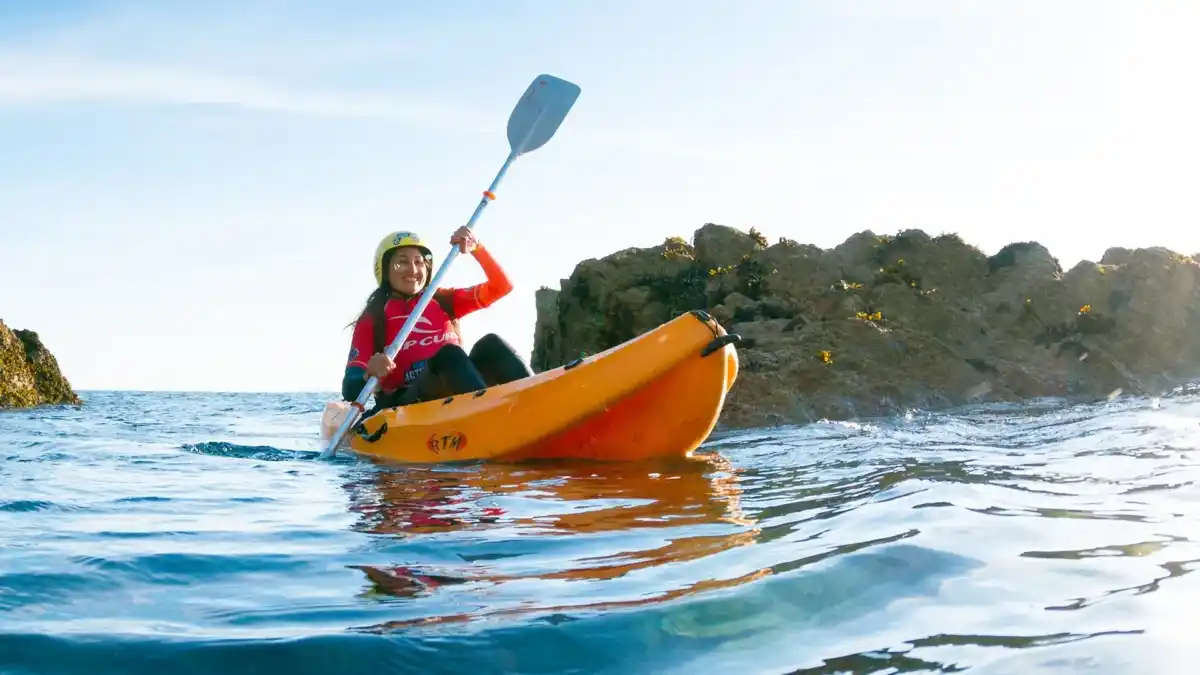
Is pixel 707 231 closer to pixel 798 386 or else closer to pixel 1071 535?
pixel 798 386

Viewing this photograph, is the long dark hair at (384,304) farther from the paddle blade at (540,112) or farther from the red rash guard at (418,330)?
the paddle blade at (540,112)

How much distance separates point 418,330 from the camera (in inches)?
286

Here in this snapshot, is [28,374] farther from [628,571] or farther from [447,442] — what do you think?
[628,571]

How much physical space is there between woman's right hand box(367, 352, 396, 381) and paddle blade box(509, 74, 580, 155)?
2865 mm

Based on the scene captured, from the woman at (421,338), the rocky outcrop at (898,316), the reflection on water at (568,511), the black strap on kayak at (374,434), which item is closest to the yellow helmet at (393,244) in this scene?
the woman at (421,338)

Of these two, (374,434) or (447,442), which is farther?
(374,434)

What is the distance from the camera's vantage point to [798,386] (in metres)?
9.67

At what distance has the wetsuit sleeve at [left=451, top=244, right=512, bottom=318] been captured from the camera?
757 cm

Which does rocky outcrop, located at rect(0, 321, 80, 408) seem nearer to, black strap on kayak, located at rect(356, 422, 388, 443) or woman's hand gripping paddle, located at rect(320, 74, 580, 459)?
woman's hand gripping paddle, located at rect(320, 74, 580, 459)

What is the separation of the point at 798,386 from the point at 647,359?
4.46 metres

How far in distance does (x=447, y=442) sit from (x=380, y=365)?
38.6 inches

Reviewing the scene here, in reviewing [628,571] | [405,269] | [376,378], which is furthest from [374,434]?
[628,571]

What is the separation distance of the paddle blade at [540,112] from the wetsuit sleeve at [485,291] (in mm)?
1689

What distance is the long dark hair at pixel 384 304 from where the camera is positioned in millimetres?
7207
